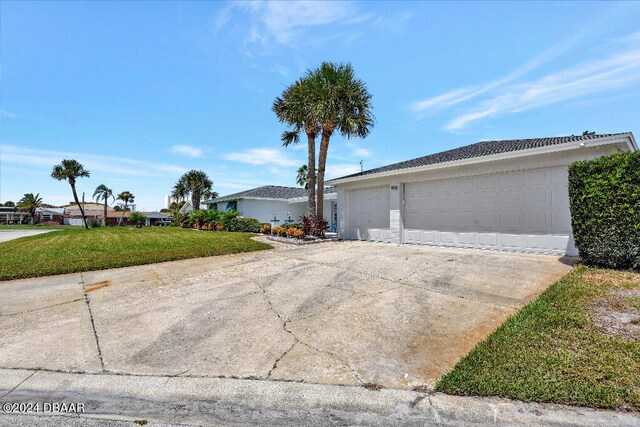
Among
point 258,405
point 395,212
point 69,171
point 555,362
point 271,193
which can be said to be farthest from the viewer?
point 69,171

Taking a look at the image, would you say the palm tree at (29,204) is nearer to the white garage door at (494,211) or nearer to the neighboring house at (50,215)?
the neighboring house at (50,215)

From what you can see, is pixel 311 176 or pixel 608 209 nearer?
pixel 608 209

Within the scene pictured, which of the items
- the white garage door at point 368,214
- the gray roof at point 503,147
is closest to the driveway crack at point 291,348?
the gray roof at point 503,147

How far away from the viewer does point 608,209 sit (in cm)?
697

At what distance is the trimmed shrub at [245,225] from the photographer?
23.0 m

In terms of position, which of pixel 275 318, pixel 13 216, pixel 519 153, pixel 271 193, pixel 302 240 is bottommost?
pixel 275 318

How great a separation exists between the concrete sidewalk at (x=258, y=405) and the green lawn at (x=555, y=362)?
0.13 meters

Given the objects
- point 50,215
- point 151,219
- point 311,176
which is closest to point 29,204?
point 50,215

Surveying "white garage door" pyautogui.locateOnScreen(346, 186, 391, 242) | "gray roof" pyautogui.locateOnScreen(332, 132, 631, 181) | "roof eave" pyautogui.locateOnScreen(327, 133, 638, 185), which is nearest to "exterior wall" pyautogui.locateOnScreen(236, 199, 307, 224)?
"white garage door" pyautogui.locateOnScreen(346, 186, 391, 242)

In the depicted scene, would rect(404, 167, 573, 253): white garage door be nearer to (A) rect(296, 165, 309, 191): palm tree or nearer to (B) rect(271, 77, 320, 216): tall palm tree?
(B) rect(271, 77, 320, 216): tall palm tree

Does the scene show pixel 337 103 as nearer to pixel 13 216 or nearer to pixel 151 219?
pixel 151 219

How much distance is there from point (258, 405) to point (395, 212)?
37.2ft

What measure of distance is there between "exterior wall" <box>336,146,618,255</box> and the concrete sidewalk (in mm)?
8579

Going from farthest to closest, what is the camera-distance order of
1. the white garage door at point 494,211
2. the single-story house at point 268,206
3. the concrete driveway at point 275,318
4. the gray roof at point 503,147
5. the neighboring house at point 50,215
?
the neighboring house at point 50,215 → the single-story house at point 268,206 → the gray roof at point 503,147 → the white garage door at point 494,211 → the concrete driveway at point 275,318
